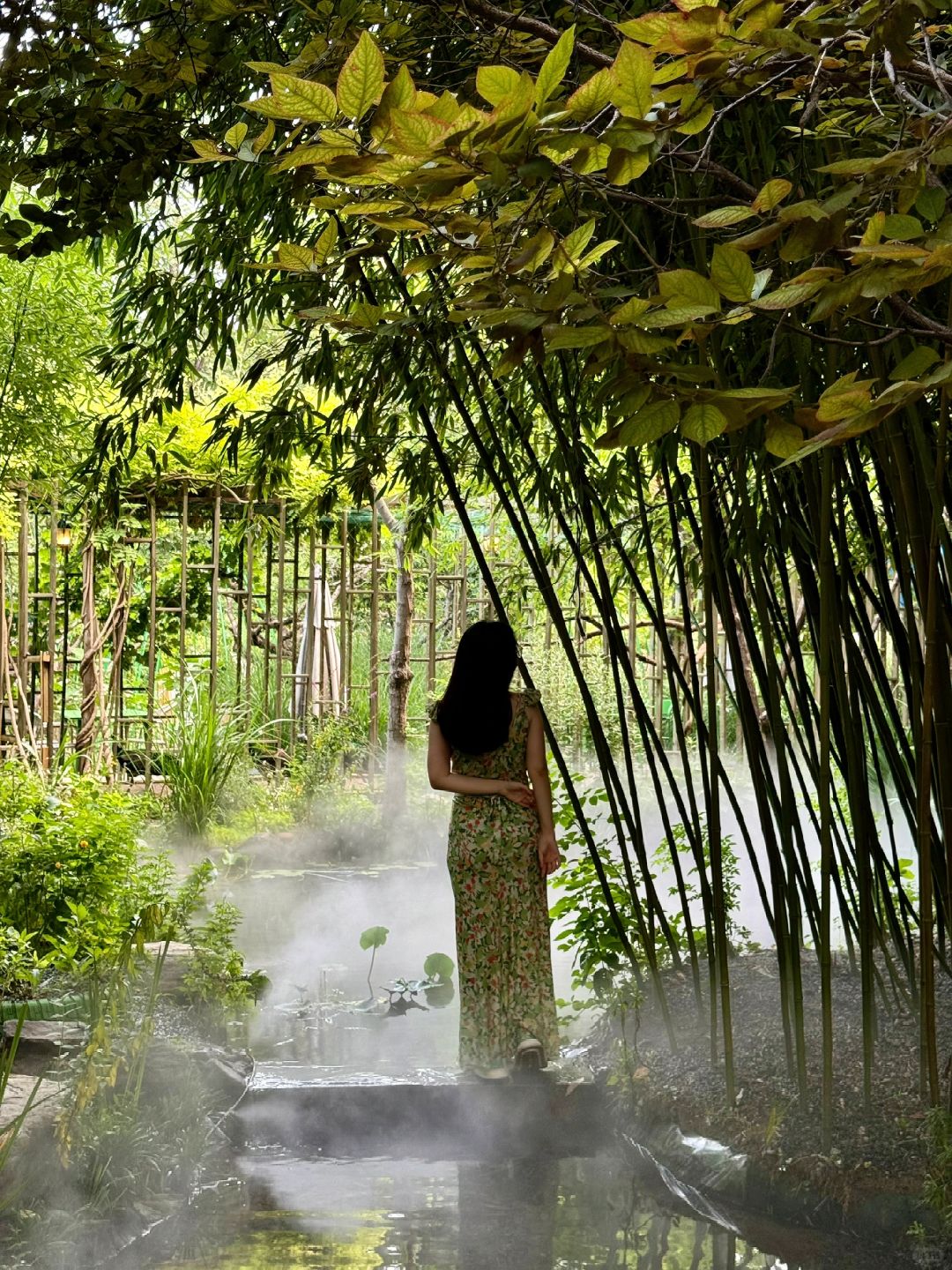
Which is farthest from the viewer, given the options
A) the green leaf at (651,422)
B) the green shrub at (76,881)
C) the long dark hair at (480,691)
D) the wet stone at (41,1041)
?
the green shrub at (76,881)

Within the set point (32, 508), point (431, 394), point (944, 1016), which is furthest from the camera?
point (32, 508)

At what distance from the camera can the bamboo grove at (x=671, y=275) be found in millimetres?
1306

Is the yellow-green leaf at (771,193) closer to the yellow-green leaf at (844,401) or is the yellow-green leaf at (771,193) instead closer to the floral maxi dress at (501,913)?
the yellow-green leaf at (844,401)

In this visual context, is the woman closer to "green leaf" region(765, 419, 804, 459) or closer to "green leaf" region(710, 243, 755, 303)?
"green leaf" region(765, 419, 804, 459)

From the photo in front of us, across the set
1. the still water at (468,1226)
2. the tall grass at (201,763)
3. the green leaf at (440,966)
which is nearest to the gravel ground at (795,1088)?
the still water at (468,1226)

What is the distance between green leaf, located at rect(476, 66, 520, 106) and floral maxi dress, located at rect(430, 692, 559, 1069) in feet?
7.76

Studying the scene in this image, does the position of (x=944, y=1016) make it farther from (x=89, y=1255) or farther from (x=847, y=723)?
(x=89, y=1255)

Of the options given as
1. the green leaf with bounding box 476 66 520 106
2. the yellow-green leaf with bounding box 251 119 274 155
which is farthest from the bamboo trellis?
the green leaf with bounding box 476 66 520 106

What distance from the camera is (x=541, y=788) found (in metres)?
3.54

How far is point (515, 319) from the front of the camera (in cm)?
146

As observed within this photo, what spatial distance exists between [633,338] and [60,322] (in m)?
4.85

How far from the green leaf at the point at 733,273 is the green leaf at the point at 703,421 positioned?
0.12 metres

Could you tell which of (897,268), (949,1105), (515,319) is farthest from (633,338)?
(949,1105)

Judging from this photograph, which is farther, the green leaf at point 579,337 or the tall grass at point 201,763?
the tall grass at point 201,763
